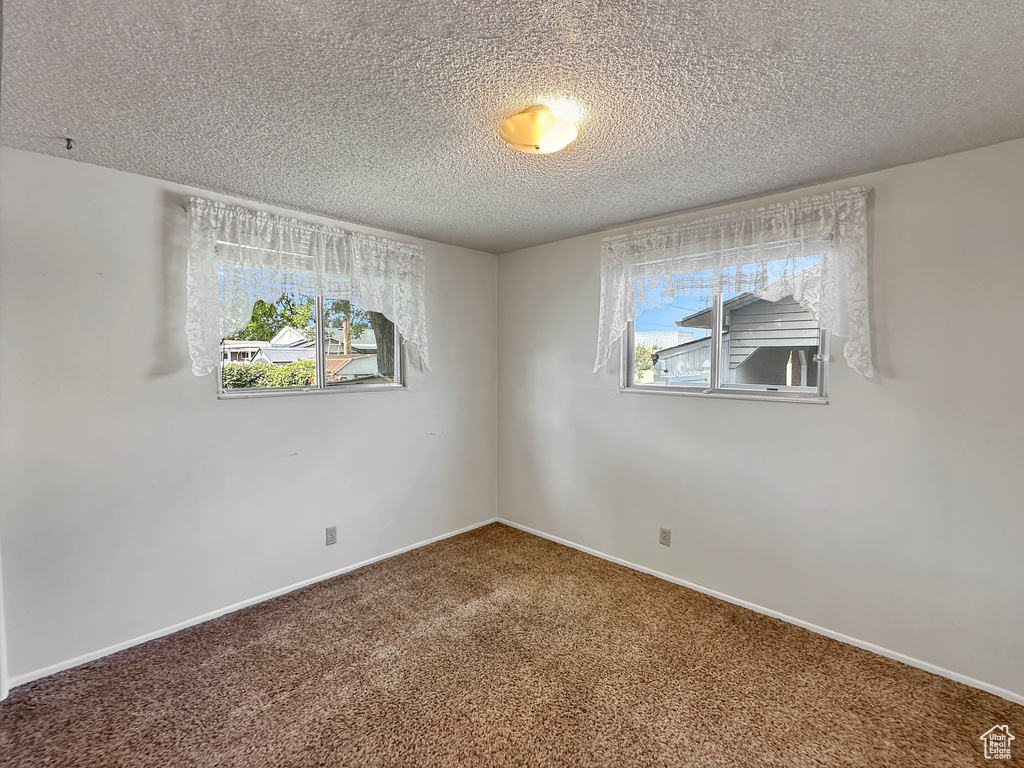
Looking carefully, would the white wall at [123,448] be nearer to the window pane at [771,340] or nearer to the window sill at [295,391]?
the window sill at [295,391]

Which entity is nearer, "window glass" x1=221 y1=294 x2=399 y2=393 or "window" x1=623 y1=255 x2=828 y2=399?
"window" x1=623 y1=255 x2=828 y2=399

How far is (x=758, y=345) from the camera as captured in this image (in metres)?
2.78

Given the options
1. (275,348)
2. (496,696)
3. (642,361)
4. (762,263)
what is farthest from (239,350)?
(762,263)

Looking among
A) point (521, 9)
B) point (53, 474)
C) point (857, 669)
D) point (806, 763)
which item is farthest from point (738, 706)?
point (53, 474)

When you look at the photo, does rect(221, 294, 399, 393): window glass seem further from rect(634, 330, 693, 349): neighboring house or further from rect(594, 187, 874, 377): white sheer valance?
rect(634, 330, 693, 349): neighboring house

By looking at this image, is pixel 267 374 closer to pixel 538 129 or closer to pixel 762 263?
pixel 538 129

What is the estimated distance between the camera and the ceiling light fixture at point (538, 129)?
5.70 feet

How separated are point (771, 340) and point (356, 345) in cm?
263

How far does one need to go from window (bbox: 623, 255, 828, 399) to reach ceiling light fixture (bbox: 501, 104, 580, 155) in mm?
1463

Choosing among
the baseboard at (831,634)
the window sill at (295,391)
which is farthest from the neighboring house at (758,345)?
the window sill at (295,391)

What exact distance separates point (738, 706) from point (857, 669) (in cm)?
70

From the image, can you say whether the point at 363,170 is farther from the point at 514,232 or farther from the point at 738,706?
the point at 738,706

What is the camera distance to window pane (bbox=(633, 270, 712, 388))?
9.80 ft

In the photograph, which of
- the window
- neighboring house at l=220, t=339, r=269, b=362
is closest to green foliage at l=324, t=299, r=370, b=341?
neighboring house at l=220, t=339, r=269, b=362
